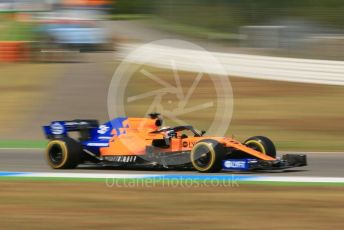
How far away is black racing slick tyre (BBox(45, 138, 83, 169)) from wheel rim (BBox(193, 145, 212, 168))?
202 cm

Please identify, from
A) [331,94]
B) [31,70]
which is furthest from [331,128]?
[31,70]

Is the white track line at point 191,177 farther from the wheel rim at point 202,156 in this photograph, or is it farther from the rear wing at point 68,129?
the rear wing at point 68,129

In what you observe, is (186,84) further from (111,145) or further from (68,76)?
(111,145)

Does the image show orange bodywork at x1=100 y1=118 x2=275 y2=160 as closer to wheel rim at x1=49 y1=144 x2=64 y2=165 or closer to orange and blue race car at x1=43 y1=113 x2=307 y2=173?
orange and blue race car at x1=43 y1=113 x2=307 y2=173

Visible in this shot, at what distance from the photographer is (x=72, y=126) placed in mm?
12797

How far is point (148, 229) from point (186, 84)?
15.8 metres

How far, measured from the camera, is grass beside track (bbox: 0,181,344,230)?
26.4 feet

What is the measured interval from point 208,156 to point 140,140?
117 centimetres

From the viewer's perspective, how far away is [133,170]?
12391mm

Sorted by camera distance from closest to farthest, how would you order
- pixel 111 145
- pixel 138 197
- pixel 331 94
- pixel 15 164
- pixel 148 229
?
pixel 148 229, pixel 138 197, pixel 111 145, pixel 15 164, pixel 331 94

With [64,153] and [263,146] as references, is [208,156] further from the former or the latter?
[64,153]

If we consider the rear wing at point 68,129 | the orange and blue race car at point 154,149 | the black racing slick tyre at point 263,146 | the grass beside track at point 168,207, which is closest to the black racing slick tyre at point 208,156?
the orange and blue race car at point 154,149
